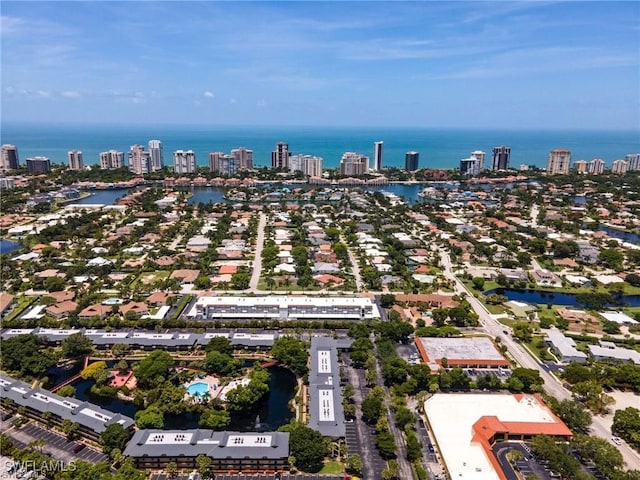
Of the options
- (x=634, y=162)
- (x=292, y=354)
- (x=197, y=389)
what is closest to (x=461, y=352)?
(x=292, y=354)

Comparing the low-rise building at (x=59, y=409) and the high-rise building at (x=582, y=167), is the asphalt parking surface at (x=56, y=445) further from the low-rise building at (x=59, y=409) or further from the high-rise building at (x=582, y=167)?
the high-rise building at (x=582, y=167)

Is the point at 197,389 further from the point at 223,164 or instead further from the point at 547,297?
the point at 223,164

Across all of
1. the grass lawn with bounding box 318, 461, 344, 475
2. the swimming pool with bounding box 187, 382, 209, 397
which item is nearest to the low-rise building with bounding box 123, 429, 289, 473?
the grass lawn with bounding box 318, 461, 344, 475

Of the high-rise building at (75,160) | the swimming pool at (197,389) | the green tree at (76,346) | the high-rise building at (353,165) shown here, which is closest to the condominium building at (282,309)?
the green tree at (76,346)

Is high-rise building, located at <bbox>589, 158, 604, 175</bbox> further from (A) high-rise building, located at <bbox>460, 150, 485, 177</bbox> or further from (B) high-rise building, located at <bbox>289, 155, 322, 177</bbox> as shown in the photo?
(B) high-rise building, located at <bbox>289, 155, 322, 177</bbox>

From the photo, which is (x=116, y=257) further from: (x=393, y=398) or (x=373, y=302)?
(x=393, y=398)

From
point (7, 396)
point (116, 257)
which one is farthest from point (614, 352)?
point (116, 257)
